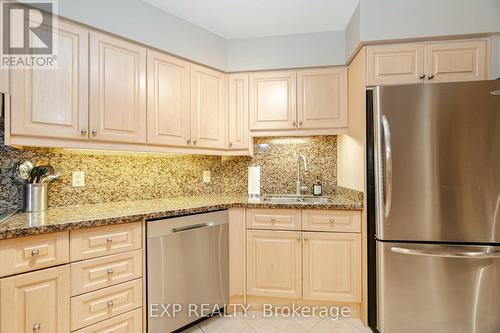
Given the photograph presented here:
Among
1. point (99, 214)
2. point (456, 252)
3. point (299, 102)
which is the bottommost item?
point (456, 252)

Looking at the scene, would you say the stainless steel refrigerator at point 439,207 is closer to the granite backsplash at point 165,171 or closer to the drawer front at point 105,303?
the granite backsplash at point 165,171

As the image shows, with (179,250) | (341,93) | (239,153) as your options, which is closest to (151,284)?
(179,250)

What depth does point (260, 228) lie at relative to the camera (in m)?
2.30

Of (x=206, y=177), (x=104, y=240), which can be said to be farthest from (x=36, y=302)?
(x=206, y=177)

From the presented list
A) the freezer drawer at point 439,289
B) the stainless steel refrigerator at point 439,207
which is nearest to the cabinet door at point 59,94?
the stainless steel refrigerator at point 439,207

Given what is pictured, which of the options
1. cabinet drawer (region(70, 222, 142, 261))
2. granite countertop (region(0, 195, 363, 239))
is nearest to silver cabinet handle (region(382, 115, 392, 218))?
granite countertop (region(0, 195, 363, 239))

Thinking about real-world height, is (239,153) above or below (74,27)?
below

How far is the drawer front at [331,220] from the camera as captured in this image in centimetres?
217

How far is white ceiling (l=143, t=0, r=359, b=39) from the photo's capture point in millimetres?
2084

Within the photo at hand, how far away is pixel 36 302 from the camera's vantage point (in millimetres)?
1352

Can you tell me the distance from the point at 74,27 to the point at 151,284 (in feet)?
5.64

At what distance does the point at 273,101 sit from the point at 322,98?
0.45 metres

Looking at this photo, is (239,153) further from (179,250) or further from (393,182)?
(393,182)

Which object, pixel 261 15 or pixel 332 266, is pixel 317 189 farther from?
pixel 261 15
